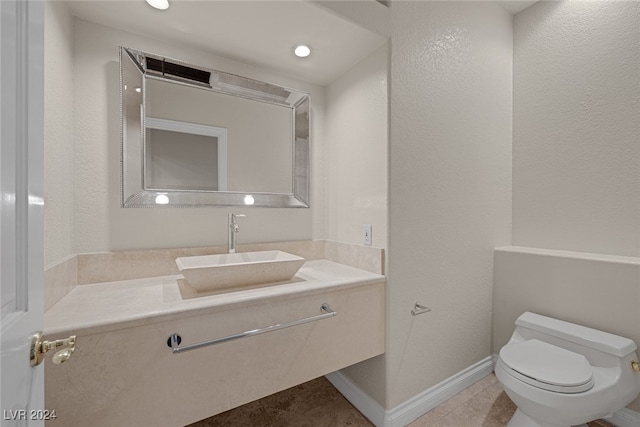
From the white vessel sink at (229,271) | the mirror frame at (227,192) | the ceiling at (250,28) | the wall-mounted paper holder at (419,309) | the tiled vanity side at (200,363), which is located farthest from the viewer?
the wall-mounted paper holder at (419,309)

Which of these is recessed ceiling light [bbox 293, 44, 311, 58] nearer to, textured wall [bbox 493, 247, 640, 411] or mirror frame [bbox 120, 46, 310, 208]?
mirror frame [bbox 120, 46, 310, 208]

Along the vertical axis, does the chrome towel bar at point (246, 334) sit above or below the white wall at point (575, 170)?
below

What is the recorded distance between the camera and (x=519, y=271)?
186 cm

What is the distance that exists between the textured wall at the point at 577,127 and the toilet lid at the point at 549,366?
2.39 feet

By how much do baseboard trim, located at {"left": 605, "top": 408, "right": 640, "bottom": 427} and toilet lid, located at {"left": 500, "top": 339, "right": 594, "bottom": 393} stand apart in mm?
432

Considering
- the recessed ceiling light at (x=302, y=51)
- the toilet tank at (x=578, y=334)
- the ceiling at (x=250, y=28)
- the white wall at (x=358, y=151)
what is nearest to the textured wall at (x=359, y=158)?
the white wall at (x=358, y=151)

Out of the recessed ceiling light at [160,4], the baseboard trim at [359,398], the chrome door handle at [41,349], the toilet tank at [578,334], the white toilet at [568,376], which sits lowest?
the baseboard trim at [359,398]

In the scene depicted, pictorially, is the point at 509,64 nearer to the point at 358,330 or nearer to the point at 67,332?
the point at 358,330

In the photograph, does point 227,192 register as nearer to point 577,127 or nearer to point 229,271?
point 229,271

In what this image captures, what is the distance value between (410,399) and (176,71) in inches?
84.9

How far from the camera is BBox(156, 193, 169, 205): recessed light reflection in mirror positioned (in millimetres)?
1429

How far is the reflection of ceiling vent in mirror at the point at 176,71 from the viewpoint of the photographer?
1.40 m

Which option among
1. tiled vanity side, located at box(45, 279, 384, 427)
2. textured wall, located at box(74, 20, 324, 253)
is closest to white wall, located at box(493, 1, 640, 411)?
tiled vanity side, located at box(45, 279, 384, 427)

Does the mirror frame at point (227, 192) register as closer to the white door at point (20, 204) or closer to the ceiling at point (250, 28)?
the ceiling at point (250, 28)
